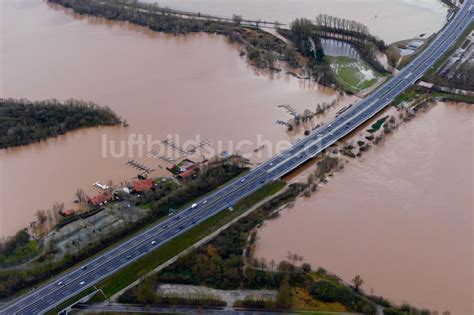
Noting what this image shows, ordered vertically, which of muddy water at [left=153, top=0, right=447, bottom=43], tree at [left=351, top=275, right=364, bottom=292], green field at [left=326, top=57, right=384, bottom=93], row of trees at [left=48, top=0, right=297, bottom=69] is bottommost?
tree at [left=351, top=275, right=364, bottom=292]

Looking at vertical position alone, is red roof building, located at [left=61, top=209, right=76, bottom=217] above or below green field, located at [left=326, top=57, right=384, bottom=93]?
below

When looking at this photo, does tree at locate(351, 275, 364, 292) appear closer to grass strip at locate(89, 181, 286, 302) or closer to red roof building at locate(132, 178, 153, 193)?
grass strip at locate(89, 181, 286, 302)

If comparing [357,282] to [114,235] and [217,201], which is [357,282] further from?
[114,235]

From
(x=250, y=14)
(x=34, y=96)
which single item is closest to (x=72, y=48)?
(x=34, y=96)

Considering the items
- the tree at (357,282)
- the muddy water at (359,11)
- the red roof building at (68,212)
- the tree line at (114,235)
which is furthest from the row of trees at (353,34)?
the red roof building at (68,212)

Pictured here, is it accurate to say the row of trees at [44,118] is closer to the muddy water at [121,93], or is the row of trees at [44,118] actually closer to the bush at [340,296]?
the muddy water at [121,93]

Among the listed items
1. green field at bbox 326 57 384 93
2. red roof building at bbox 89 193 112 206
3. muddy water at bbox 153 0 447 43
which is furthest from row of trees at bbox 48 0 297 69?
red roof building at bbox 89 193 112 206

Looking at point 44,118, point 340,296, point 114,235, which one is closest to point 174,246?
point 114,235
